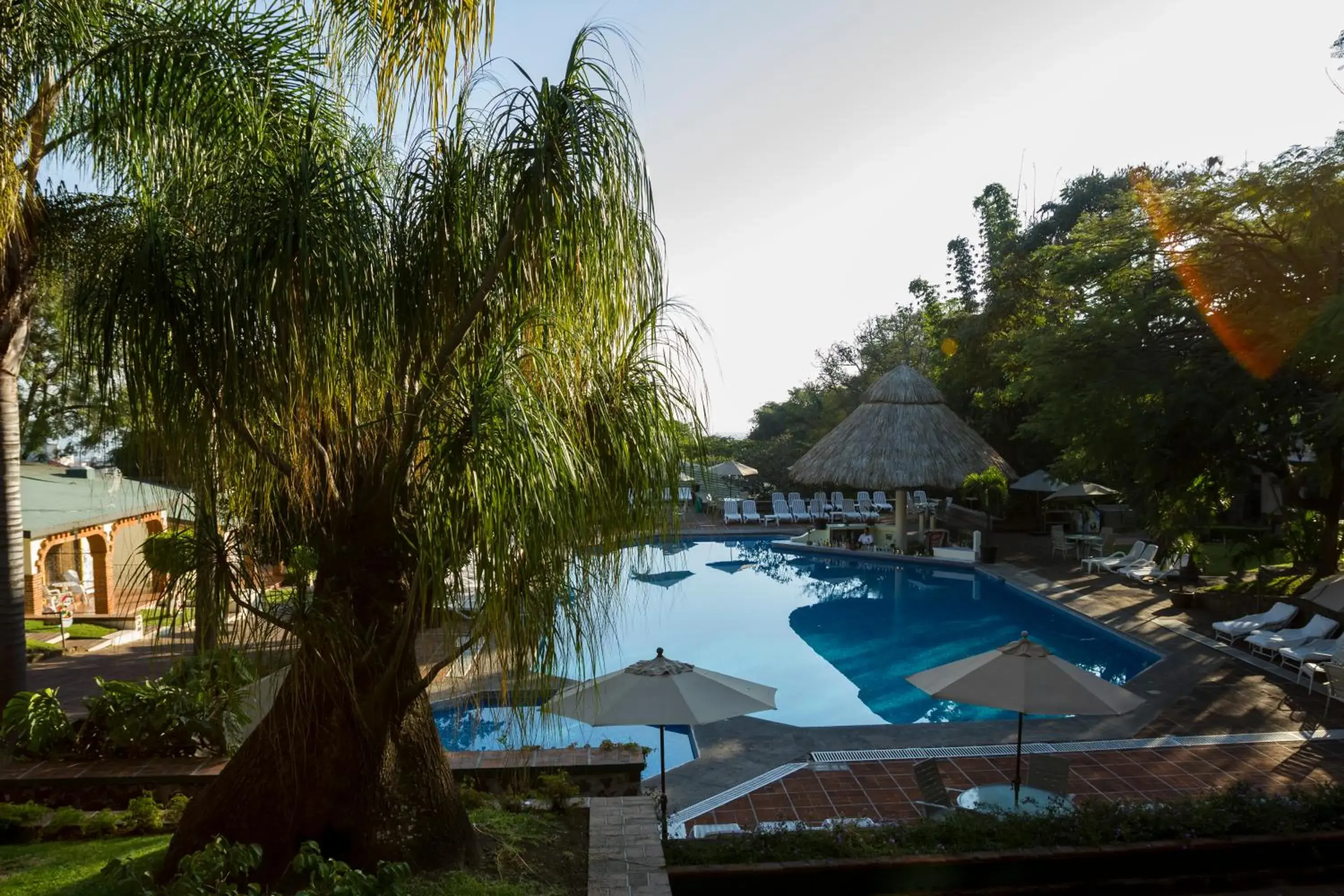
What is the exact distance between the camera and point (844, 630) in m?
15.8

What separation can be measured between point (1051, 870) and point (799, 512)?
69.2ft

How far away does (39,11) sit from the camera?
17.7 ft

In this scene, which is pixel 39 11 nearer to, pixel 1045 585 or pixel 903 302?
pixel 1045 585

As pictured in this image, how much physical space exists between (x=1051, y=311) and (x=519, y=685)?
22.3 metres

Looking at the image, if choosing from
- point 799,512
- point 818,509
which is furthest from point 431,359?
point 799,512

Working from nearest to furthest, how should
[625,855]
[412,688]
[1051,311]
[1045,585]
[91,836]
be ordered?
[412,688]
[625,855]
[91,836]
[1045,585]
[1051,311]

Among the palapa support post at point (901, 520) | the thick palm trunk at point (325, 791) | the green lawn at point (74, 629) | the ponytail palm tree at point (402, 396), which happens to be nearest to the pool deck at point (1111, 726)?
the thick palm trunk at point (325, 791)

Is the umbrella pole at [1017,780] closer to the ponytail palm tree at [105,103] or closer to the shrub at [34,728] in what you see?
the ponytail palm tree at [105,103]

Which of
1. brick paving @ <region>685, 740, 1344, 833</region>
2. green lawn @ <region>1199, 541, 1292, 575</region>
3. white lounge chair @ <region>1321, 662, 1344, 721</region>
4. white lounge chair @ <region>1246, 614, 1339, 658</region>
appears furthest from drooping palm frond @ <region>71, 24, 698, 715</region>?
green lawn @ <region>1199, 541, 1292, 575</region>

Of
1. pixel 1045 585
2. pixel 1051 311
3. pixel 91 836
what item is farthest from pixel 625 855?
pixel 1051 311

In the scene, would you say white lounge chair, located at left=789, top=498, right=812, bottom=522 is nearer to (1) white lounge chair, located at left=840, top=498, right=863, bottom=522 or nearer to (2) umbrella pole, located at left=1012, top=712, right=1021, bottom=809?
(1) white lounge chair, located at left=840, top=498, right=863, bottom=522

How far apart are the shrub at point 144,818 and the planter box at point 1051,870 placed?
3.58m

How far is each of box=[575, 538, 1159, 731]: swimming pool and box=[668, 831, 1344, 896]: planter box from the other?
396 cm

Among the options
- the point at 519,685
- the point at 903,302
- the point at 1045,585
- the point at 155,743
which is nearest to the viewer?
the point at 519,685
